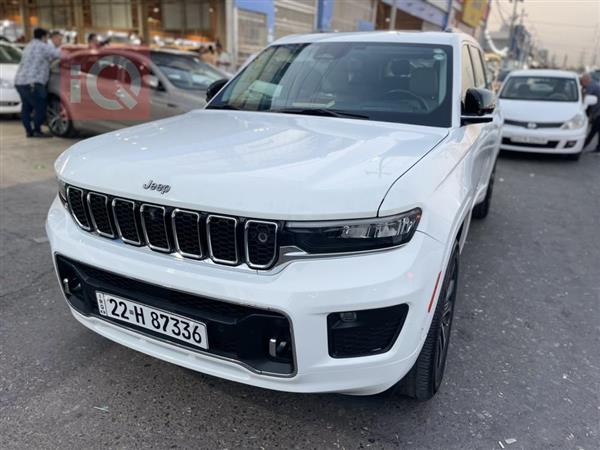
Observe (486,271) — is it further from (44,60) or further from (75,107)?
(44,60)

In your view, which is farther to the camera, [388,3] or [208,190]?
[388,3]

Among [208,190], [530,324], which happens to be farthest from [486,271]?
[208,190]

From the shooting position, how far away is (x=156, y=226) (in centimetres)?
203

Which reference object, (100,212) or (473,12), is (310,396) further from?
(473,12)

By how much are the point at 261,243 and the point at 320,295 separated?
30cm

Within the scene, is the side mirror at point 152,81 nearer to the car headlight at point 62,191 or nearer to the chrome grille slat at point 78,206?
the car headlight at point 62,191

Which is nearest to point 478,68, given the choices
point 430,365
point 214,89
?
point 214,89

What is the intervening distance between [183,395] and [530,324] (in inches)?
89.1

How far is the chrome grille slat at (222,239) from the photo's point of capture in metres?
1.87

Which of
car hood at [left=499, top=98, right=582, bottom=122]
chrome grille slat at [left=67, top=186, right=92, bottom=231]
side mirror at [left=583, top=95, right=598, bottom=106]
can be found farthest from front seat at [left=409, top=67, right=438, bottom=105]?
side mirror at [left=583, top=95, right=598, bottom=106]

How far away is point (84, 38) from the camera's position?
75.7ft

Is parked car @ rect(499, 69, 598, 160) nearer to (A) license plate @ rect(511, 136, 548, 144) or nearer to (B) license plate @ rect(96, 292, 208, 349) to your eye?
(A) license plate @ rect(511, 136, 548, 144)

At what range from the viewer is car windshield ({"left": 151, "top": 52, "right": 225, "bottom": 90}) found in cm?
769

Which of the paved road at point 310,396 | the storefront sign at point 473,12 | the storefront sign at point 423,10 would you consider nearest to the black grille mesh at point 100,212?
the paved road at point 310,396
